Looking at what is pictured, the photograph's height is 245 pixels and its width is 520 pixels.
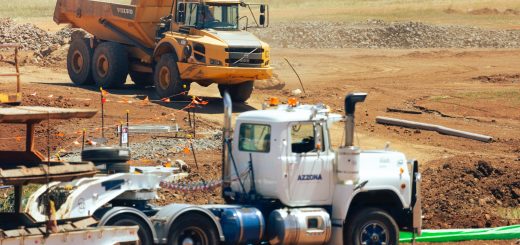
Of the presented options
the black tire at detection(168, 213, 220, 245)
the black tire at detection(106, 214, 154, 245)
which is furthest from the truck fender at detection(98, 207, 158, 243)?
the black tire at detection(168, 213, 220, 245)

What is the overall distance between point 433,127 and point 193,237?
17.1m

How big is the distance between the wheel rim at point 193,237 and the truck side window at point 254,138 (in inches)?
67.8

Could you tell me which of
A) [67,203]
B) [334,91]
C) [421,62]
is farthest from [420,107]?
[67,203]

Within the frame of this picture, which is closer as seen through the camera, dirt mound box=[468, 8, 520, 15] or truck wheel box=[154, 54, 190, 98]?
truck wheel box=[154, 54, 190, 98]

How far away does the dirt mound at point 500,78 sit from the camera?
4494cm

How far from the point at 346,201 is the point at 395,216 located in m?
1.12

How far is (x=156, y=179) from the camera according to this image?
58.5 feet

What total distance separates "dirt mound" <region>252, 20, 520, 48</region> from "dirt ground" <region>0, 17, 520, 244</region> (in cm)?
249

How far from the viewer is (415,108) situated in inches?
1490

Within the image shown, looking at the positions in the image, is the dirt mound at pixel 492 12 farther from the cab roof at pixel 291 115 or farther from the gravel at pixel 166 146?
the cab roof at pixel 291 115

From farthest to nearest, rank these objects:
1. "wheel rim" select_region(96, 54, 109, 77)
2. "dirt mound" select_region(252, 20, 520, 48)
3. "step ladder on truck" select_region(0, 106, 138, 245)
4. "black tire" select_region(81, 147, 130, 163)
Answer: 1. "dirt mound" select_region(252, 20, 520, 48)
2. "wheel rim" select_region(96, 54, 109, 77)
3. "black tire" select_region(81, 147, 130, 163)
4. "step ladder on truck" select_region(0, 106, 138, 245)

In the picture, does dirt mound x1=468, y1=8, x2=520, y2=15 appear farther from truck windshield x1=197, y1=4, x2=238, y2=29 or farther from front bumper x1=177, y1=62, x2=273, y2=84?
front bumper x1=177, y1=62, x2=273, y2=84

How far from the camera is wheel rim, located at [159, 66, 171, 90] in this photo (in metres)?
35.0

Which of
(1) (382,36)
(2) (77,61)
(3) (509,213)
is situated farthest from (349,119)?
(1) (382,36)
